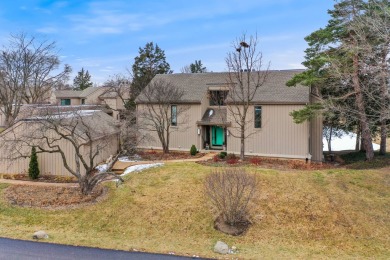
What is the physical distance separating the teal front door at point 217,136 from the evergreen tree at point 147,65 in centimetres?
1365

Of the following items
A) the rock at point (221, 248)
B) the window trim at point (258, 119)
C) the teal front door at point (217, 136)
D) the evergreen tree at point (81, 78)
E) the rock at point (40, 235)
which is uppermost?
the evergreen tree at point (81, 78)

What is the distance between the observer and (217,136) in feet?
78.7

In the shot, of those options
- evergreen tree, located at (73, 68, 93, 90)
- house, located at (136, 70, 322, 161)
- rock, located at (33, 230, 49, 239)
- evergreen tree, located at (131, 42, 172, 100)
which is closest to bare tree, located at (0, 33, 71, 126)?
evergreen tree, located at (131, 42, 172, 100)

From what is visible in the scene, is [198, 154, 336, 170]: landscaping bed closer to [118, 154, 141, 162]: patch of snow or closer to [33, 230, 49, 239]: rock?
[118, 154, 141, 162]: patch of snow

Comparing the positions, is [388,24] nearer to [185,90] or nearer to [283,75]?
[283,75]

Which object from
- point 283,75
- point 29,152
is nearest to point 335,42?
point 283,75

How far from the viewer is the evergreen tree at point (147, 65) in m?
35.8

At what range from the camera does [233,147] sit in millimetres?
21828

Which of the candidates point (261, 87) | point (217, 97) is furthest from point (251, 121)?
point (217, 97)

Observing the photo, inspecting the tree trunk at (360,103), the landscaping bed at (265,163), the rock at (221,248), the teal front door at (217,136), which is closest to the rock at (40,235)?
the rock at (221,248)

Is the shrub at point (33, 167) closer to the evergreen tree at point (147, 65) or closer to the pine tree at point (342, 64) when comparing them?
the pine tree at point (342, 64)

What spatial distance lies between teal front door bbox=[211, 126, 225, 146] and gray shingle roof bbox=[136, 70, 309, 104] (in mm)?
2562

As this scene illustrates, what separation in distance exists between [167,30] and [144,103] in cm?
608

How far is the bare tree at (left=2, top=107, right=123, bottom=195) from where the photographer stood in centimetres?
1431
